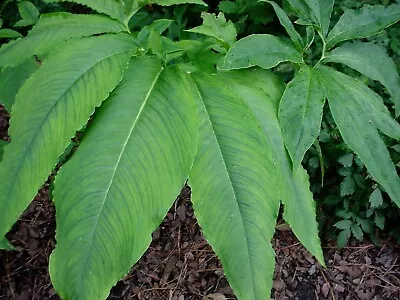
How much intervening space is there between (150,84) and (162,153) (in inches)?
8.0

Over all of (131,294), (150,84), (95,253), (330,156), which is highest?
(150,84)

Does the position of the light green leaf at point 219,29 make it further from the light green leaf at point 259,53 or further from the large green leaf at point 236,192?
the large green leaf at point 236,192

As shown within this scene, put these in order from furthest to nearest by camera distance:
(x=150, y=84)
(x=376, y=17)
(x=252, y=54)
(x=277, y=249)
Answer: (x=277, y=249)
(x=376, y=17)
(x=252, y=54)
(x=150, y=84)

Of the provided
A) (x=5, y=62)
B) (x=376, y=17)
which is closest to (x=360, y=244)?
(x=376, y=17)

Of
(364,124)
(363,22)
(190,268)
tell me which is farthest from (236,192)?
(190,268)

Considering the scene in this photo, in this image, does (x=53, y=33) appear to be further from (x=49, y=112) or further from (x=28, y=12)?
(x=28, y=12)

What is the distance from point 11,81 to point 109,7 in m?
0.45

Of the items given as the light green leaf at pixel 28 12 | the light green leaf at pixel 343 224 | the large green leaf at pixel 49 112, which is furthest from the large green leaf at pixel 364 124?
the light green leaf at pixel 28 12

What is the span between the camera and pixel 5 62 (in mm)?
1406

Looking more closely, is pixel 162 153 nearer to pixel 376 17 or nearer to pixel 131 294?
pixel 376 17

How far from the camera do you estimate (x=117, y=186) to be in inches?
46.0

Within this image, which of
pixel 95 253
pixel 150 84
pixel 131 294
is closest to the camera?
pixel 95 253

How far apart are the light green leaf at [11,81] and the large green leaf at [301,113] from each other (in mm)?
877

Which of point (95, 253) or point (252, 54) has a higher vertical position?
point (252, 54)
